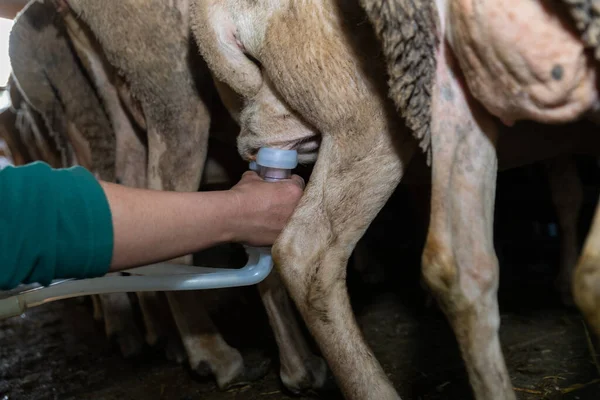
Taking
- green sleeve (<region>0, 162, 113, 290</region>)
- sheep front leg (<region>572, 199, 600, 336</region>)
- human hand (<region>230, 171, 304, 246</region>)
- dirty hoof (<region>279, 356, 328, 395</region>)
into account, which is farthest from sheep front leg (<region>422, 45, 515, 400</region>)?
dirty hoof (<region>279, 356, 328, 395</region>)

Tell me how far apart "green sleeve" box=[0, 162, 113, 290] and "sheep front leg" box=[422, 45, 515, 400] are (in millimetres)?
486

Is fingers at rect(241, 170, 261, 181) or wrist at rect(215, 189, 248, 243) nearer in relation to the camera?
wrist at rect(215, 189, 248, 243)

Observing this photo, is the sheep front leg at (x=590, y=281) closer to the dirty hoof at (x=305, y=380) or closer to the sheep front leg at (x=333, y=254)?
the sheep front leg at (x=333, y=254)

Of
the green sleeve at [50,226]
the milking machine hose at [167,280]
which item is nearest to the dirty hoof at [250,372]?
the milking machine hose at [167,280]

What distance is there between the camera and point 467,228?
825 millimetres

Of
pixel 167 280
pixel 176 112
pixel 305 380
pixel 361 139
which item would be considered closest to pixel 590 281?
pixel 361 139

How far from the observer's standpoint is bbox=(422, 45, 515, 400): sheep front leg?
2.68ft

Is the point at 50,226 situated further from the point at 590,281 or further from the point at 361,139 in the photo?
the point at 590,281

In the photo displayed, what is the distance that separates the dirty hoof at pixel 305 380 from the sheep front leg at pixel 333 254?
431 mm

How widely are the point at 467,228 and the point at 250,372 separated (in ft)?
3.31

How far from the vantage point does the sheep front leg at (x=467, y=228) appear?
82 cm

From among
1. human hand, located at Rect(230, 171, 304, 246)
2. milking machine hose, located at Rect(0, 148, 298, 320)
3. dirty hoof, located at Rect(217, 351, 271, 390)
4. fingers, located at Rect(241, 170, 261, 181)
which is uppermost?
fingers, located at Rect(241, 170, 261, 181)

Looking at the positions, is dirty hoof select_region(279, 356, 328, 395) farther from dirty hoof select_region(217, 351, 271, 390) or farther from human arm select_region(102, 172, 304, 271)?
human arm select_region(102, 172, 304, 271)

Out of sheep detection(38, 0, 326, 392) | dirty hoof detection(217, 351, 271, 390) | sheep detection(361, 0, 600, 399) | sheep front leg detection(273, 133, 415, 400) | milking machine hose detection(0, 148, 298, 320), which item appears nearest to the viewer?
sheep detection(361, 0, 600, 399)
